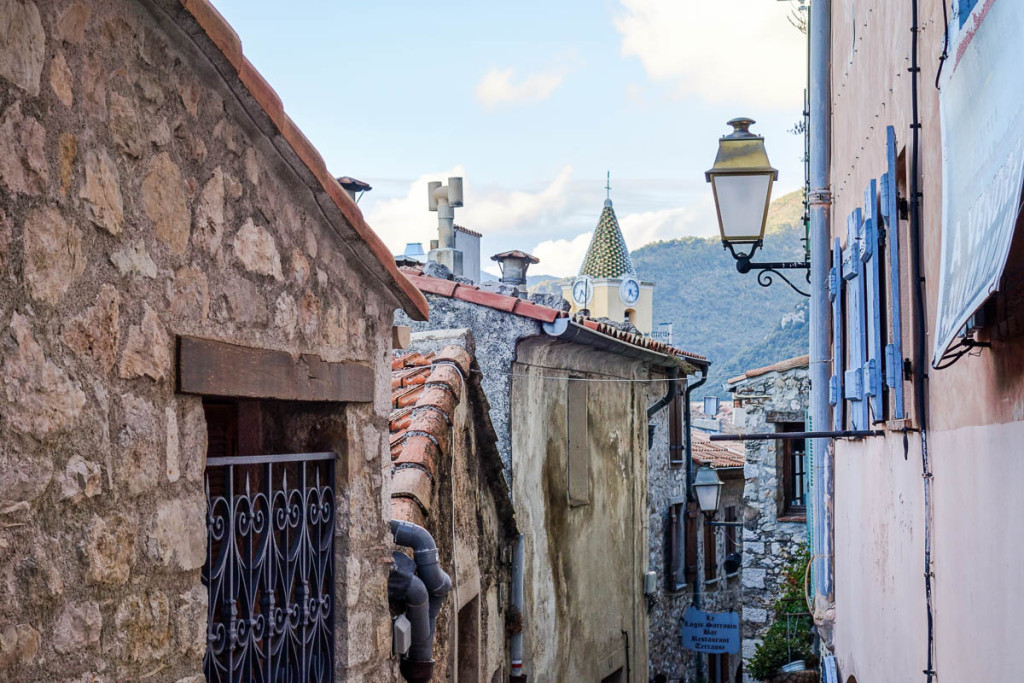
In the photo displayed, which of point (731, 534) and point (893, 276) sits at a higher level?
point (893, 276)

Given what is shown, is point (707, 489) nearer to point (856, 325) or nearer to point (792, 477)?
point (792, 477)

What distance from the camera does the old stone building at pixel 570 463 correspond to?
9508 mm

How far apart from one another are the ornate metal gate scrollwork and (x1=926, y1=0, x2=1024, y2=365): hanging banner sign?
1.87 meters

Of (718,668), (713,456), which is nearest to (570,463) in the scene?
(718,668)

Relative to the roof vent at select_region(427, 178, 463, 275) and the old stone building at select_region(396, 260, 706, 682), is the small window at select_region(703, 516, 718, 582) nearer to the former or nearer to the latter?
the old stone building at select_region(396, 260, 706, 682)

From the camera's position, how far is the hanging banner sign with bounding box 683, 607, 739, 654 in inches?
620

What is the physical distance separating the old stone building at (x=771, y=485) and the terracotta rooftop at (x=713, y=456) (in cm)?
382

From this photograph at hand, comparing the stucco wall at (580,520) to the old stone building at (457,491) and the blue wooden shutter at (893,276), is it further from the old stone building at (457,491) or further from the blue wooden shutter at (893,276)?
the blue wooden shutter at (893,276)

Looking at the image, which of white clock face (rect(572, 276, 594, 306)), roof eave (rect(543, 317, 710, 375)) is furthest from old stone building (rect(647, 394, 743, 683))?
white clock face (rect(572, 276, 594, 306))

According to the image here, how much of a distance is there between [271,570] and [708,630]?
45.3 feet

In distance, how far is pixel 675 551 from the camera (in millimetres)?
18766

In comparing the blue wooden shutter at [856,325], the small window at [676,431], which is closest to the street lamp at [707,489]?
the small window at [676,431]

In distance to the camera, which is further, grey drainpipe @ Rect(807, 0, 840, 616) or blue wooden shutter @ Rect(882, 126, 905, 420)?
grey drainpipe @ Rect(807, 0, 840, 616)

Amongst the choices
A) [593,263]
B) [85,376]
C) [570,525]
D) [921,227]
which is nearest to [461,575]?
[921,227]
